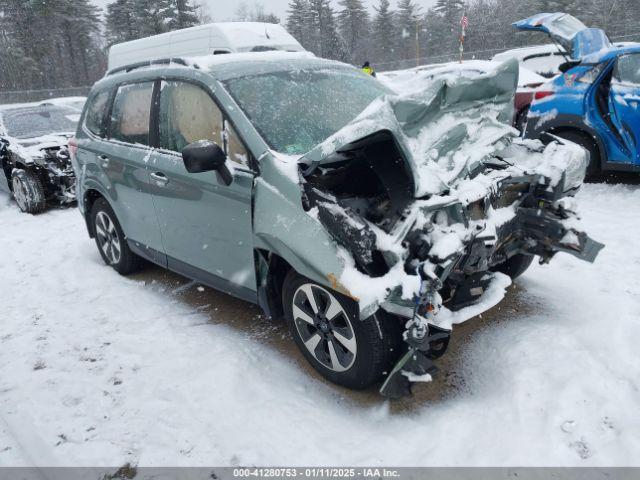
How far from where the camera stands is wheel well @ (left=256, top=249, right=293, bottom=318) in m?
3.02

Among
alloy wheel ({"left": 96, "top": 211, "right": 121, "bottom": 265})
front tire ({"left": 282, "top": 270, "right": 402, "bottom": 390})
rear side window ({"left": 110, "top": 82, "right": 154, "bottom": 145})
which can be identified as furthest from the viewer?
alloy wheel ({"left": 96, "top": 211, "right": 121, "bottom": 265})

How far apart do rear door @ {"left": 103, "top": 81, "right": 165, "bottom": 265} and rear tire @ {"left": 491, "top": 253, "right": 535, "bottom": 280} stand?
2920mm

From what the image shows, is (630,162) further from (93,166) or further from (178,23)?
(178,23)

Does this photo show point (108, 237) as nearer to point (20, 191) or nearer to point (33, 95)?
point (20, 191)

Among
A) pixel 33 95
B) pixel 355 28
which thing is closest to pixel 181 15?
pixel 33 95

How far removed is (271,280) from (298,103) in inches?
50.0

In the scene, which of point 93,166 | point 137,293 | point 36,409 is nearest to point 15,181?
point 93,166

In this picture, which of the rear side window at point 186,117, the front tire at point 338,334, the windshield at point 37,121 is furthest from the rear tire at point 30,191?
the front tire at point 338,334

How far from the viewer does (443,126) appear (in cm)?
281

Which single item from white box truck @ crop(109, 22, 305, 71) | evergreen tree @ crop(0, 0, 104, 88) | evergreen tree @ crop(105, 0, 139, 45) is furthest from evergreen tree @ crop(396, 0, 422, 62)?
white box truck @ crop(109, 22, 305, 71)

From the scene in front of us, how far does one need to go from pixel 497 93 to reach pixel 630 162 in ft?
12.6

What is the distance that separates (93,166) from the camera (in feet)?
15.4

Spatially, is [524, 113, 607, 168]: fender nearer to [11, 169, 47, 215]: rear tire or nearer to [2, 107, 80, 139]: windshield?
[11, 169, 47, 215]: rear tire

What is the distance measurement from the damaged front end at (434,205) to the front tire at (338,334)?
4.9 inches
